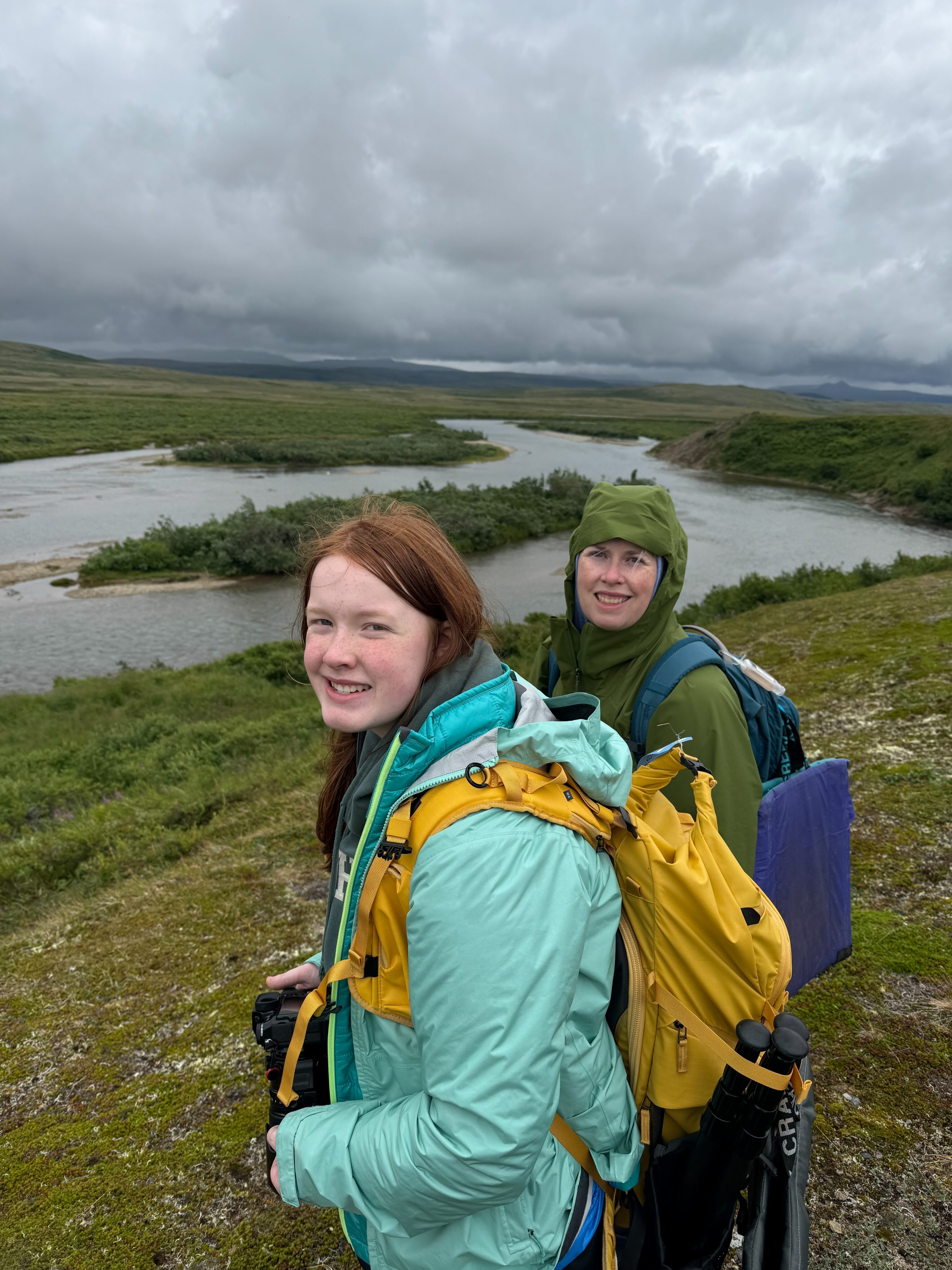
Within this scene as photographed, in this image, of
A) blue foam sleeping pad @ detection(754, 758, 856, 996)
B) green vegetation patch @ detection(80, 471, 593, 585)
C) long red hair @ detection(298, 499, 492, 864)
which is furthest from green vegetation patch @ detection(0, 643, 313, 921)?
green vegetation patch @ detection(80, 471, 593, 585)

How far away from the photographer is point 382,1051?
1500 mm

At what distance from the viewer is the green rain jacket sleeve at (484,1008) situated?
1.20 metres

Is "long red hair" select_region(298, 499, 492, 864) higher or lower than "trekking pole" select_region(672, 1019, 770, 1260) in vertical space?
higher

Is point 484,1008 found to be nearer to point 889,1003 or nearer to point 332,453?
point 889,1003

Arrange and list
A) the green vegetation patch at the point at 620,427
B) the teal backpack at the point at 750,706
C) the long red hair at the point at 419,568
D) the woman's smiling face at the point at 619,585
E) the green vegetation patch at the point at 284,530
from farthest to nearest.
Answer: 1. the green vegetation patch at the point at 620,427
2. the green vegetation patch at the point at 284,530
3. the woman's smiling face at the point at 619,585
4. the teal backpack at the point at 750,706
5. the long red hair at the point at 419,568

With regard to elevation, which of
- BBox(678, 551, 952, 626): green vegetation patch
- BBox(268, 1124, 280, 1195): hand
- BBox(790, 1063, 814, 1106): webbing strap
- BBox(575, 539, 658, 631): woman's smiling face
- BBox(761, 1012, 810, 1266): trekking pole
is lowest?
BBox(678, 551, 952, 626): green vegetation patch

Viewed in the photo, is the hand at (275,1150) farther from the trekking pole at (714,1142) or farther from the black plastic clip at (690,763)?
the black plastic clip at (690,763)

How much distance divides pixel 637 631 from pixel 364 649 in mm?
1717

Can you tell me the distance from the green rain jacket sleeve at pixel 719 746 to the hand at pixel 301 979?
134 cm

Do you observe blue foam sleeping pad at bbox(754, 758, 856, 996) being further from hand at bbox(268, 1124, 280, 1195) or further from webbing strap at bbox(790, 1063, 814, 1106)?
hand at bbox(268, 1124, 280, 1195)

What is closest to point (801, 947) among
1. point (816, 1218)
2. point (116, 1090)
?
point (816, 1218)

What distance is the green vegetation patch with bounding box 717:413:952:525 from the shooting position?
43.6 metres

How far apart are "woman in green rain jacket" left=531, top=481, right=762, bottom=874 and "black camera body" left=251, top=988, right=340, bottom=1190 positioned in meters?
1.44

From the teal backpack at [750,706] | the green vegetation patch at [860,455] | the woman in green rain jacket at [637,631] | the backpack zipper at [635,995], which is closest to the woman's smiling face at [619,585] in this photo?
the woman in green rain jacket at [637,631]
